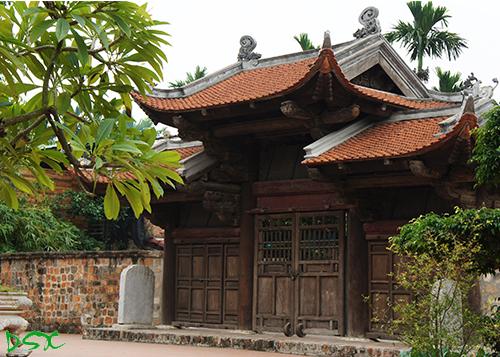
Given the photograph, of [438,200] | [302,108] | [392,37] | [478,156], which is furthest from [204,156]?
[392,37]

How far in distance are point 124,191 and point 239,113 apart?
31.8 ft

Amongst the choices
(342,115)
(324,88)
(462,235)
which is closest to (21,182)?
(462,235)

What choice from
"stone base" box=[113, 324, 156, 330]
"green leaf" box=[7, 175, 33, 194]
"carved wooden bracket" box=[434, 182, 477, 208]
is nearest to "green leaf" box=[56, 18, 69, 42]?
"green leaf" box=[7, 175, 33, 194]

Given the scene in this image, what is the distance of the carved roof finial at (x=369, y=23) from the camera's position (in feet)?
52.2

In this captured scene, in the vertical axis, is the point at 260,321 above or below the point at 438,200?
below

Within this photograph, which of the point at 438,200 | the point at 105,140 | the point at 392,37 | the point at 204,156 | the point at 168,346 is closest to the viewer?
the point at 105,140

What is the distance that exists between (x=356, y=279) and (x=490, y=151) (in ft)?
19.3

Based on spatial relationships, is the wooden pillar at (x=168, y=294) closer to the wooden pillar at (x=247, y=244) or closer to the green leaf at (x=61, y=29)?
the wooden pillar at (x=247, y=244)

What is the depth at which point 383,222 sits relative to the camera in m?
14.0

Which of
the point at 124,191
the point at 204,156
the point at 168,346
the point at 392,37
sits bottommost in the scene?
the point at 168,346

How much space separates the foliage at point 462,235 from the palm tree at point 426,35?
20.2m

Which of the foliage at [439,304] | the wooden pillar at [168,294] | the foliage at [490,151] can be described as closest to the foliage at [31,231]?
the wooden pillar at [168,294]

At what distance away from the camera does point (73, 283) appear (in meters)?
19.3

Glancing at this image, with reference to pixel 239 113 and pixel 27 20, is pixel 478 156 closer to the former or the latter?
pixel 27 20
